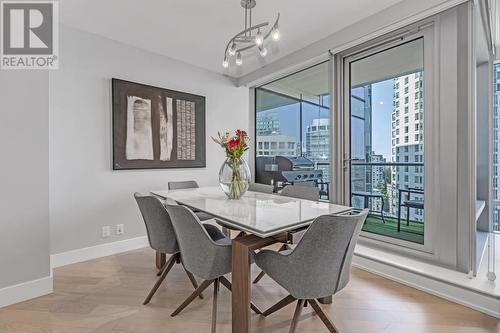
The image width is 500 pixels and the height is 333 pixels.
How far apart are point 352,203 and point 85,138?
315 cm

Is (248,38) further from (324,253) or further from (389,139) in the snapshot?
(389,139)

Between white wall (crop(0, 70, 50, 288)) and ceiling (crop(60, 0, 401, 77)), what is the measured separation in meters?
0.91

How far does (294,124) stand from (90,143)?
2.73 m

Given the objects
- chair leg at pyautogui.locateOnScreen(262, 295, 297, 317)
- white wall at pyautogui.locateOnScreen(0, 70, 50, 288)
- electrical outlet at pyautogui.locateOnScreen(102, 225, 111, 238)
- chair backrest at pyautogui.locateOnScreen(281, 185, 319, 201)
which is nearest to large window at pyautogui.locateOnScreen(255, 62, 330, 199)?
chair backrest at pyautogui.locateOnScreen(281, 185, 319, 201)

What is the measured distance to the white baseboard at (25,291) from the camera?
2020mm

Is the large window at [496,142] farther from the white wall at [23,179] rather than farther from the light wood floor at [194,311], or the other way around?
the white wall at [23,179]

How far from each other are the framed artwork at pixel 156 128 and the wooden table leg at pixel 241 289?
2274 millimetres

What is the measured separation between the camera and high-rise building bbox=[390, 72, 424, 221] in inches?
102

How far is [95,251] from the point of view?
9.93 feet

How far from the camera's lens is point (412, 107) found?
8.71 ft

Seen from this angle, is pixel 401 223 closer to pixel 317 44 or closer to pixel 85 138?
pixel 317 44

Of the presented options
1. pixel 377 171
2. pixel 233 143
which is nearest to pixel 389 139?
pixel 377 171

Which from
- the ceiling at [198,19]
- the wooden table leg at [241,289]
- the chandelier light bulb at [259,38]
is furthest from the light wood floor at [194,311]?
the ceiling at [198,19]

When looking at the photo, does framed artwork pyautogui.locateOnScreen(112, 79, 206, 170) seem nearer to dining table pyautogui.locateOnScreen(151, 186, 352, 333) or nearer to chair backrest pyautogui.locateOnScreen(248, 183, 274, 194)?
chair backrest pyautogui.locateOnScreen(248, 183, 274, 194)
